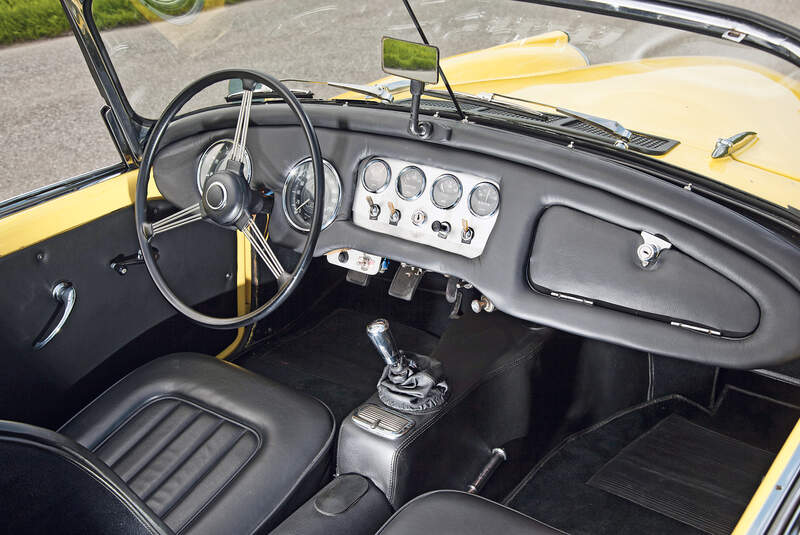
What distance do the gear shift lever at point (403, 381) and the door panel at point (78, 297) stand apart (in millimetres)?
784

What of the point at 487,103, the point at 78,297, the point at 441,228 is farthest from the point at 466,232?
the point at 78,297

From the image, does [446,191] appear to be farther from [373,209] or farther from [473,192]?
[373,209]

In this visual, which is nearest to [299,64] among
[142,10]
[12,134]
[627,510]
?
[142,10]

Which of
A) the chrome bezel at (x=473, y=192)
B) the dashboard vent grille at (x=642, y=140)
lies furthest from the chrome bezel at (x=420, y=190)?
the dashboard vent grille at (x=642, y=140)

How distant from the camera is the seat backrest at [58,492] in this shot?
1.02 metres

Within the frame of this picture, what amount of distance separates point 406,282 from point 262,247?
1.54ft

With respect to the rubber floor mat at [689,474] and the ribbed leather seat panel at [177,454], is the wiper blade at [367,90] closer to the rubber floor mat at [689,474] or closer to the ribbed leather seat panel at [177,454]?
the ribbed leather seat panel at [177,454]

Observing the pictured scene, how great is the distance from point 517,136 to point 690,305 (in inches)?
21.1

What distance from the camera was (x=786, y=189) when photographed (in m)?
1.67

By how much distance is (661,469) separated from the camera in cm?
191

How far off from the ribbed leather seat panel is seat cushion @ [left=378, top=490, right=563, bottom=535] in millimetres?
489

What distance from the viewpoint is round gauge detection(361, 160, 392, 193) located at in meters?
1.75

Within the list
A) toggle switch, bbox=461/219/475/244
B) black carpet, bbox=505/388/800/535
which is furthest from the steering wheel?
black carpet, bbox=505/388/800/535

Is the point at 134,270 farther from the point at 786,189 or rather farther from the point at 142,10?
the point at 786,189
